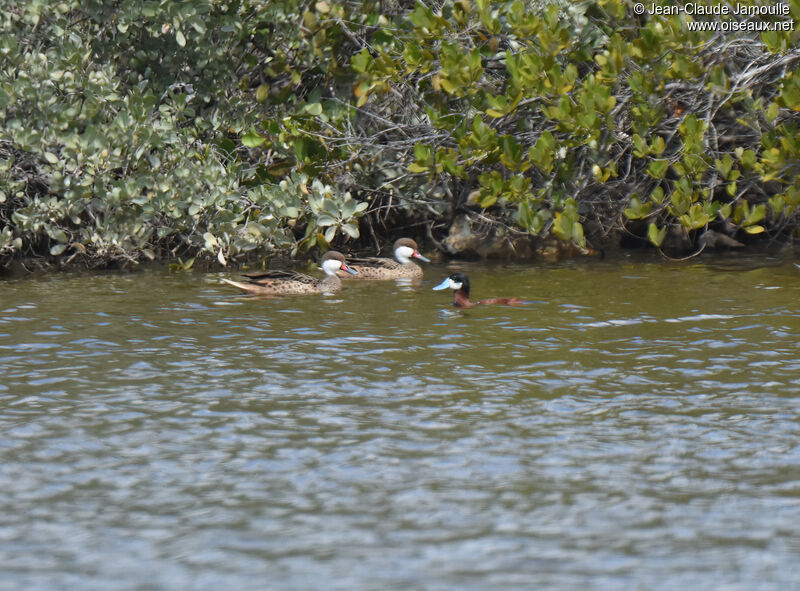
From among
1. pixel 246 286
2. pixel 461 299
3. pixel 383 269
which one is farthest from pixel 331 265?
pixel 461 299

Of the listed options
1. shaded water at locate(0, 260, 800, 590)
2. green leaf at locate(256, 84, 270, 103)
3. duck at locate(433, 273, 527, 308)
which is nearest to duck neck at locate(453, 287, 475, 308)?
duck at locate(433, 273, 527, 308)

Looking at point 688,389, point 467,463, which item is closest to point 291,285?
point 688,389

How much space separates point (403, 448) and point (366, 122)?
10348mm

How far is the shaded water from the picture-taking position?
5250 millimetres

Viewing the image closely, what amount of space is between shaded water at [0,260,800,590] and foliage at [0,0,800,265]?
8.64ft

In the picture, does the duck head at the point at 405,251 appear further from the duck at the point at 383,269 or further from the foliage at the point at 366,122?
the foliage at the point at 366,122

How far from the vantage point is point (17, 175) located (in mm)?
15422

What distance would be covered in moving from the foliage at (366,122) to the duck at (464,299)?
180cm

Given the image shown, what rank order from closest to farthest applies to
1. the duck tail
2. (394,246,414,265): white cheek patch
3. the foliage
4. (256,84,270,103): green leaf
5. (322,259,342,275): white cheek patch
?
the duck tail
the foliage
(322,259,342,275): white cheek patch
(394,246,414,265): white cheek patch
(256,84,270,103): green leaf

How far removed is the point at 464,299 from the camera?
40.0 feet

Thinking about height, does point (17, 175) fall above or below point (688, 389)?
above

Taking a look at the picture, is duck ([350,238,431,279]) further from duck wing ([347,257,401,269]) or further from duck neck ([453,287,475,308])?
duck neck ([453,287,475,308])

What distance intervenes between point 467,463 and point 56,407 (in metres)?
3.01

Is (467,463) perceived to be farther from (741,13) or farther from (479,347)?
(741,13)
